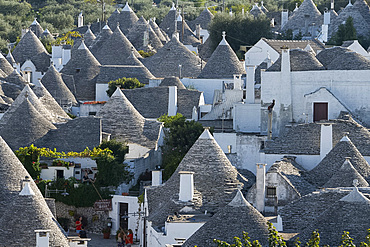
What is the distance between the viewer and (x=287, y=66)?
157 ft

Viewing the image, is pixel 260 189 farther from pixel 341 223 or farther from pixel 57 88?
pixel 57 88

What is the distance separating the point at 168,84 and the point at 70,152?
13879 mm

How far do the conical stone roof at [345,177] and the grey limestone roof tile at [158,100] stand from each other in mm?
18321

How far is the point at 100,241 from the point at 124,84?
828 inches

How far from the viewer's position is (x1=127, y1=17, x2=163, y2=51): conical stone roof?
77688 mm

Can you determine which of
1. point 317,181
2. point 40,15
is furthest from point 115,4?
point 317,181

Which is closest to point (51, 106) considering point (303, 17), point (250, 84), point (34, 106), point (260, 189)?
point (34, 106)

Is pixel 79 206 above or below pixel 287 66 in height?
below

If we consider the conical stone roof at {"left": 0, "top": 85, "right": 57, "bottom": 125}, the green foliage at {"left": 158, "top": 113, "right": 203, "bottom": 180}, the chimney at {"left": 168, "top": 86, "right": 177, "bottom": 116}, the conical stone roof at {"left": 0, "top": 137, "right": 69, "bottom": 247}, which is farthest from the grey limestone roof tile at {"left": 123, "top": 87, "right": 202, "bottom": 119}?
the conical stone roof at {"left": 0, "top": 137, "right": 69, "bottom": 247}

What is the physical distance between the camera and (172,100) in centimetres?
5525

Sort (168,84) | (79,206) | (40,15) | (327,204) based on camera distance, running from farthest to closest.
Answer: (40,15)
(168,84)
(79,206)
(327,204)

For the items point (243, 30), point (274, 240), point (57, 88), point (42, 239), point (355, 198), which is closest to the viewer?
point (274, 240)

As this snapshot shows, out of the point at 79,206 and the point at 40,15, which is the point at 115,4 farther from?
the point at 79,206

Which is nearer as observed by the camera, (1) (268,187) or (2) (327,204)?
(2) (327,204)
